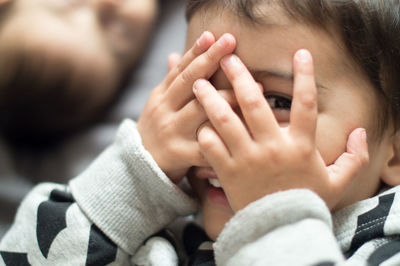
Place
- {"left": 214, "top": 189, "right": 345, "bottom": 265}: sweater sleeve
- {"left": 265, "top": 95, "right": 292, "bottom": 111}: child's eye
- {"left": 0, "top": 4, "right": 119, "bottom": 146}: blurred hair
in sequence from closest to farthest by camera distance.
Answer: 1. {"left": 214, "top": 189, "right": 345, "bottom": 265}: sweater sleeve
2. {"left": 265, "top": 95, "right": 292, "bottom": 111}: child's eye
3. {"left": 0, "top": 4, "right": 119, "bottom": 146}: blurred hair

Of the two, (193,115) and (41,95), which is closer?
(193,115)

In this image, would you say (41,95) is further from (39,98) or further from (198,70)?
(198,70)

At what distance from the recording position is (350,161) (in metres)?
0.72

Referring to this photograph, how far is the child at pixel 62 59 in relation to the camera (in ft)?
3.61

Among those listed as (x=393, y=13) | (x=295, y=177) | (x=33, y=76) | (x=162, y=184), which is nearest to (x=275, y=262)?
(x=295, y=177)

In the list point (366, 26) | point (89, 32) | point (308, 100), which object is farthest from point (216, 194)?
point (89, 32)

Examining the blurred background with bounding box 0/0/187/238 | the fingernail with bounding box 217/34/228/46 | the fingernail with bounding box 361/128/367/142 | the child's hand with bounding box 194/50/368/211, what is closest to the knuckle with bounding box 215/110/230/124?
the child's hand with bounding box 194/50/368/211

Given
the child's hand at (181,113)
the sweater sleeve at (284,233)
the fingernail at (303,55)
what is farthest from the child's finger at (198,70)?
the sweater sleeve at (284,233)

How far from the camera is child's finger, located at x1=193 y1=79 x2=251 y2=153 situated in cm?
69

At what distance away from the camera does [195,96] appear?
79 centimetres

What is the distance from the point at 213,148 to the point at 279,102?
13 cm

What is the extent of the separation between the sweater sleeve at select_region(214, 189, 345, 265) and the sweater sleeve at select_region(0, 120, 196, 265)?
0.19 meters

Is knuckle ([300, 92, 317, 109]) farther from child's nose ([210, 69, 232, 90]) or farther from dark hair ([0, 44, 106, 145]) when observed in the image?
dark hair ([0, 44, 106, 145])

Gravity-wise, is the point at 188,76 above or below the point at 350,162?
above
